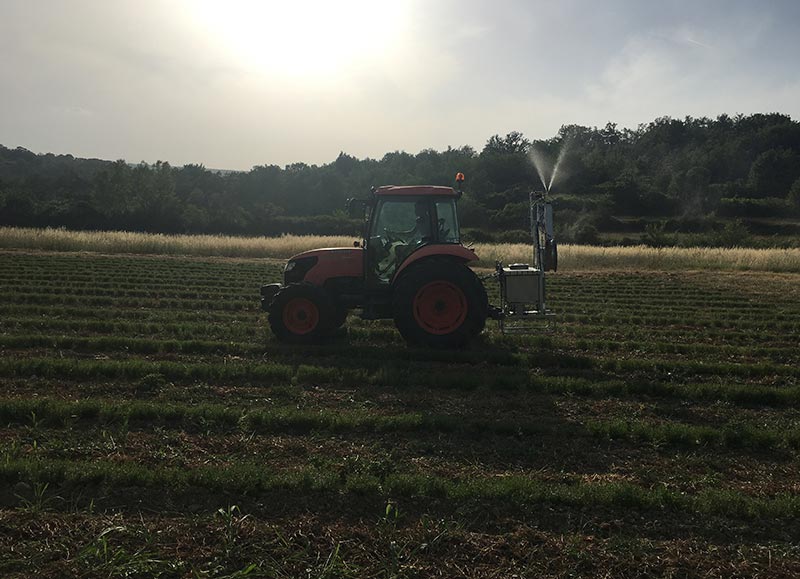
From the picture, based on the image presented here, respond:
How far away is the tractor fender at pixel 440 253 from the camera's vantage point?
9367 millimetres

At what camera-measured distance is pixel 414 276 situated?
927 centimetres

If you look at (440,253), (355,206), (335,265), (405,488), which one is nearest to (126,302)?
(335,265)

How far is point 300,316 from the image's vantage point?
32.6 ft

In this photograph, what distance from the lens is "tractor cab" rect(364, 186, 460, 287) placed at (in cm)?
960

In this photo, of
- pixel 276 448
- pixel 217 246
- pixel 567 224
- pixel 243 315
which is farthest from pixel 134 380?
pixel 567 224

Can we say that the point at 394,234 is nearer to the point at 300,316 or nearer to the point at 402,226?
the point at 402,226

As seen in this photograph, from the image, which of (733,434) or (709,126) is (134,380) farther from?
(709,126)

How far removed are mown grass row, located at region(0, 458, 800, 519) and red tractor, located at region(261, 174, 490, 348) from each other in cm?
454

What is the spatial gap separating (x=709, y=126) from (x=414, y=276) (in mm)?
94329

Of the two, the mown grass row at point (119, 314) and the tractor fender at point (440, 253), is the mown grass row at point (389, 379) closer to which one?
the tractor fender at point (440, 253)

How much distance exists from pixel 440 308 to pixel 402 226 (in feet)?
4.61

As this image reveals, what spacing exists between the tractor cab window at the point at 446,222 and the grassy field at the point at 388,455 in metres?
1.78

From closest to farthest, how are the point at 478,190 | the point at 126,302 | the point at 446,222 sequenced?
the point at 446,222, the point at 126,302, the point at 478,190

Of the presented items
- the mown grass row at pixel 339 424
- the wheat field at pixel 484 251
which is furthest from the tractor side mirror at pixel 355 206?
the wheat field at pixel 484 251
